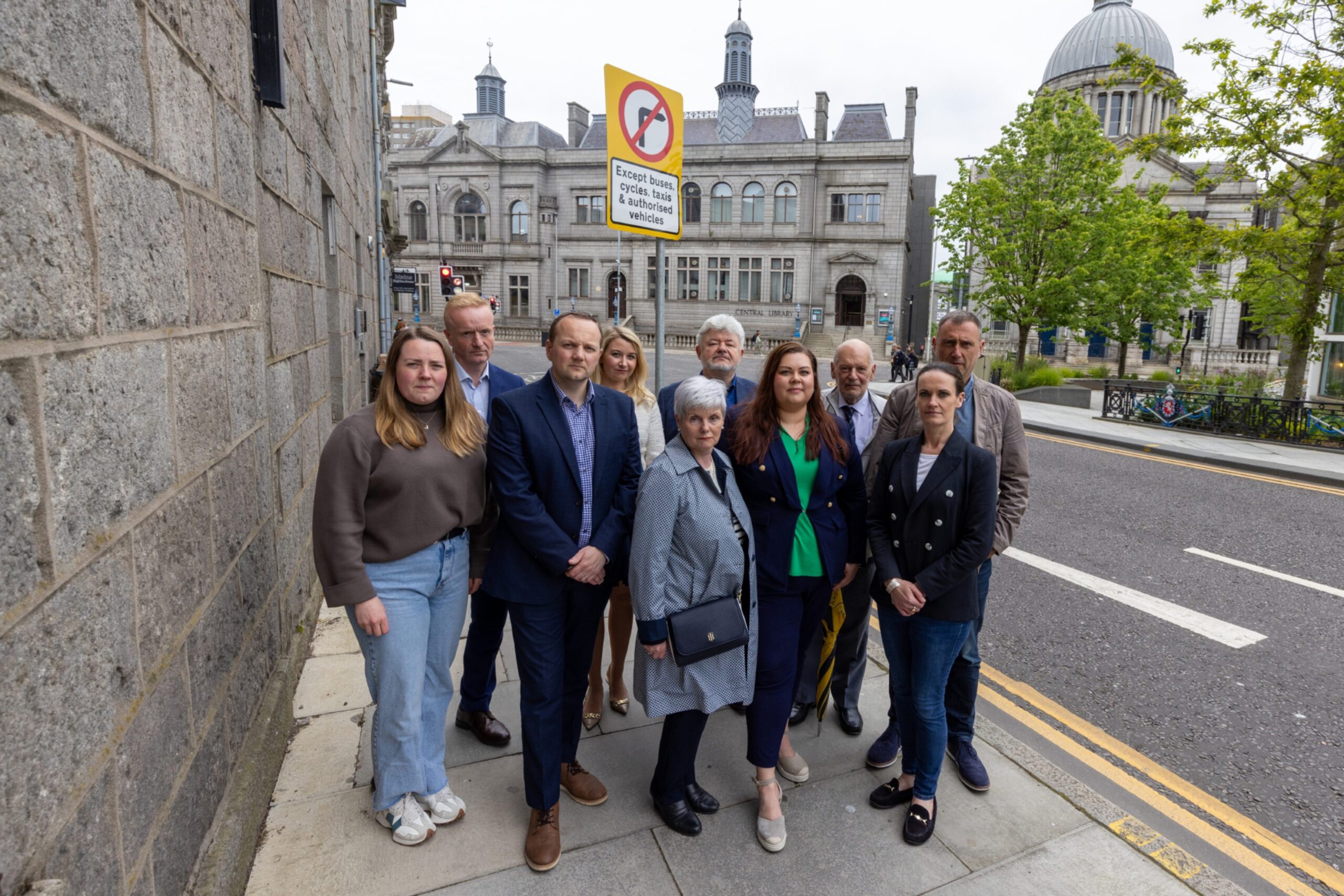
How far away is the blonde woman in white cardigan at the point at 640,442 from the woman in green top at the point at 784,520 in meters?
0.77

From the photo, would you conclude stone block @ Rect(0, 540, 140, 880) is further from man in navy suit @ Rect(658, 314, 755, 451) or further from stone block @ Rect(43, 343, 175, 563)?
man in navy suit @ Rect(658, 314, 755, 451)

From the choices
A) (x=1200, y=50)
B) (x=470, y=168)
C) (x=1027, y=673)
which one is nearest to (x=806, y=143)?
(x=470, y=168)

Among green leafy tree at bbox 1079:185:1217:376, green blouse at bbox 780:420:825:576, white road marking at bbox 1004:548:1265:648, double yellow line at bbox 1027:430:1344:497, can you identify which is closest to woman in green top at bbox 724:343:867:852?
green blouse at bbox 780:420:825:576

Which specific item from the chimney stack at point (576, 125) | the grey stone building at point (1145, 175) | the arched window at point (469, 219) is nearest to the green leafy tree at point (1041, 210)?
the grey stone building at point (1145, 175)

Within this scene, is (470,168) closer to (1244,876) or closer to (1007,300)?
(1007,300)

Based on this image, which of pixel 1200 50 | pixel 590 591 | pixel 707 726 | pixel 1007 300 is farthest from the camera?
pixel 1007 300

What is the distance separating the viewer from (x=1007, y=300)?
90.5ft

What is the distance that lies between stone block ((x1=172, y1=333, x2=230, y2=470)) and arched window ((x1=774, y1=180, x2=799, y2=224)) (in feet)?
170

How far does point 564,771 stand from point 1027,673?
3.30 metres

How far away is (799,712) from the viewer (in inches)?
162

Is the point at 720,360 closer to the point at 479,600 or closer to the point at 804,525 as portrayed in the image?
the point at 804,525

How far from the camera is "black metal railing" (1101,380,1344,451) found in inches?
584

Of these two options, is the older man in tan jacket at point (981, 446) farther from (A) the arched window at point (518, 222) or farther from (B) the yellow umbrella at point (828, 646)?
(A) the arched window at point (518, 222)

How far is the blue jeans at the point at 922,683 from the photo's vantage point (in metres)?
3.28
